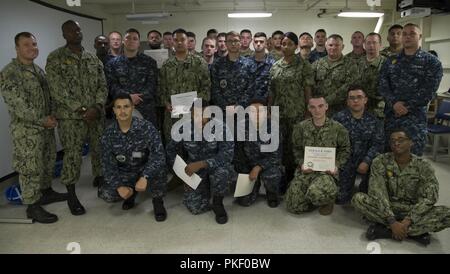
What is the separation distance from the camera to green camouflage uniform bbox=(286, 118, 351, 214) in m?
2.98

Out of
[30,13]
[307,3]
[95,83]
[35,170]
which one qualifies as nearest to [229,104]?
[95,83]

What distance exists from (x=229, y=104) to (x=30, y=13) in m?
3.11

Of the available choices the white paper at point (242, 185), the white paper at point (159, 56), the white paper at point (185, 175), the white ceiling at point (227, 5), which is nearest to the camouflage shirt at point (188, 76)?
the white paper at point (159, 56)

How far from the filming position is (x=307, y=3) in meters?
8.80

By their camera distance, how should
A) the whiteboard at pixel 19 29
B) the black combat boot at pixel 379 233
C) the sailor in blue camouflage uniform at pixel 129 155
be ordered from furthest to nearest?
the whiteboard at pixel 19 29, the sailor in blue camouflage uniform at pixel 129 155, the black combat boot at pixel 379 233

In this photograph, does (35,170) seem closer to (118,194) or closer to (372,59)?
(118,194)

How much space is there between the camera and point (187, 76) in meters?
3.49

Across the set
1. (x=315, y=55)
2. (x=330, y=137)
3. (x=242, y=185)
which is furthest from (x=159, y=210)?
(x=315, y=55)

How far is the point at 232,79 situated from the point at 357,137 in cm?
136

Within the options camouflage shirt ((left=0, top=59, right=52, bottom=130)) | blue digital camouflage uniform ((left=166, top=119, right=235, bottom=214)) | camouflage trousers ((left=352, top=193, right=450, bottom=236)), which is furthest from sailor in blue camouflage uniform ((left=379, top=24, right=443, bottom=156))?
camouflage shirt ((left=0, top=59, right=52, bottom=130))

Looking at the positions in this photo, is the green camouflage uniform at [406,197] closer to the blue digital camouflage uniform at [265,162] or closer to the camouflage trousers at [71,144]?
the blue digital camouflage uniform at [265,162]

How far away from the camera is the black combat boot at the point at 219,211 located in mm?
2907

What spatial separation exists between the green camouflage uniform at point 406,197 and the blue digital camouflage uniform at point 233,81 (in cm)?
146

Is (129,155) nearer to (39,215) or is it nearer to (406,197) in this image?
(39,215)
